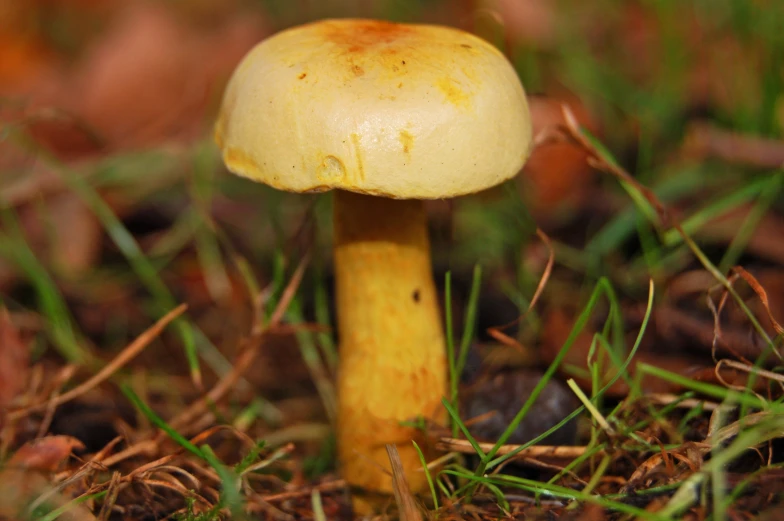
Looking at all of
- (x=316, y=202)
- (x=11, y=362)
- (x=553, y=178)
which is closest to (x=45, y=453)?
(x=11, y=362)

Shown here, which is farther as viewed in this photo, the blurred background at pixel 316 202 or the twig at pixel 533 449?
the blurred background at pixel 316 202

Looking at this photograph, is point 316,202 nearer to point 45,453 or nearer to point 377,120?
point 377,120

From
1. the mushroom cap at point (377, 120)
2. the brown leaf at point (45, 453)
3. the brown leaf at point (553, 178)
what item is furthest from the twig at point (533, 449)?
the brown leaf at point (553, 178)

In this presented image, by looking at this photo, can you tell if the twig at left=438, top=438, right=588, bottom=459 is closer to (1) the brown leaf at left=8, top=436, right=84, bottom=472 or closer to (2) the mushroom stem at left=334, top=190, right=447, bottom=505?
(2) the mushroom stem at left=334, top=190, right=447, bottom=505

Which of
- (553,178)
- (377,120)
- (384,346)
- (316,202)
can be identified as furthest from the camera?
(553,178)

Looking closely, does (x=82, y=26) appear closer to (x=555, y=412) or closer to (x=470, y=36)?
(x=470, y=36)

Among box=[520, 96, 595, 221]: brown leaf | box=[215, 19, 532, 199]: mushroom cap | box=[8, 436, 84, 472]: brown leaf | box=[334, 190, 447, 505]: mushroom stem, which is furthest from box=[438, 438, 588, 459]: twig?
box=[520, 96, 595, 221]: brown leaf

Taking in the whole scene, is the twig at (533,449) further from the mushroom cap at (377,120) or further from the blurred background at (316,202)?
the mushroom cap at (377,120)
